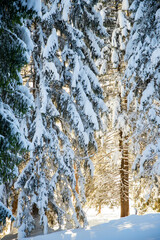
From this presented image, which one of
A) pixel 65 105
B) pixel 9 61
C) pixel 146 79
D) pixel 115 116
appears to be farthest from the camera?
pixel 115 116

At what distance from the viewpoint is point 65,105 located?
770 centimetres

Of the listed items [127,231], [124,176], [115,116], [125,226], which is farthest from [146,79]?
[127,231]

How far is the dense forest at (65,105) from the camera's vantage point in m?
4.32

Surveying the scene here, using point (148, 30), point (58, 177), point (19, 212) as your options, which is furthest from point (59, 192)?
point (148, 30)

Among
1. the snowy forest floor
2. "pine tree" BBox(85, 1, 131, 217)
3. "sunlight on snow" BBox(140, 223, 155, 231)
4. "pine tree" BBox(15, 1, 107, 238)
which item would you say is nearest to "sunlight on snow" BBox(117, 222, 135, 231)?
the snowy forest floor

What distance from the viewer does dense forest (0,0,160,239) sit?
432 centimetres

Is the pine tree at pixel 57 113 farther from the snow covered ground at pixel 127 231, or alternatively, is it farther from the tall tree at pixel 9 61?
the tall tree at pixel 9 61

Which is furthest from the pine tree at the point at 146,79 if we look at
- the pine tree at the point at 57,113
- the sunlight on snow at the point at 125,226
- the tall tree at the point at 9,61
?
the tall tree at the point at 9,61

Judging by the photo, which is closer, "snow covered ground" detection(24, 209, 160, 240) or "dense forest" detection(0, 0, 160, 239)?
"snow covered ground" detection(24, 209, 160, 240)

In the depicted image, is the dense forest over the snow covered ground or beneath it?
over

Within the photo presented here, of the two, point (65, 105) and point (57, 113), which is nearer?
point (57, 113)

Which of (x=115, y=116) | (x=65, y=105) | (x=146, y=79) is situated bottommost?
(x=65, y=105)

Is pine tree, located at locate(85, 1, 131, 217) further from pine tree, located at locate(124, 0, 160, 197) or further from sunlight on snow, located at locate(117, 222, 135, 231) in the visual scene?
sunlight on snow, located at locate(117, 222, 135, 231)

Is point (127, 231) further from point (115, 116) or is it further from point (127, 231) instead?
point (115, 116)
